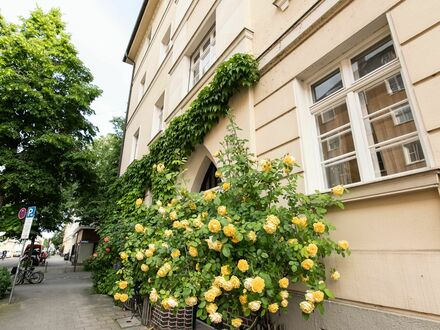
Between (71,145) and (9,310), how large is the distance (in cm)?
696

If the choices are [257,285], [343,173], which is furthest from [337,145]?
[257,285]

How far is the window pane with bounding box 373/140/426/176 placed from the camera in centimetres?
258

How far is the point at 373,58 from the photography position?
319cm

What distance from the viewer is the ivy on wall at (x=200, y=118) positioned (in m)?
4.73

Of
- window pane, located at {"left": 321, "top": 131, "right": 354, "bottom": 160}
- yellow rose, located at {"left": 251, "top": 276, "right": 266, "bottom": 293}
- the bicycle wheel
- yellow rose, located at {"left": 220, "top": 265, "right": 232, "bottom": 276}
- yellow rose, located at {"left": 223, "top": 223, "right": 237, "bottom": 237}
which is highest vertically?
window pane, located at {"left": 321, "top": 131, "right": 354, "bottom": 160}

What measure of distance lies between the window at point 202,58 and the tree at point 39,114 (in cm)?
677

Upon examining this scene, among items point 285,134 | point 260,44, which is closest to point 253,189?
point 285,134

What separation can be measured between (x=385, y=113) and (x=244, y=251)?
2181 mm

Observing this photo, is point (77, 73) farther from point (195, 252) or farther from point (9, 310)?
point (195, 252)

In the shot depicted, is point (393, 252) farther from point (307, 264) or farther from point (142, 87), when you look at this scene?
point (142, 87)

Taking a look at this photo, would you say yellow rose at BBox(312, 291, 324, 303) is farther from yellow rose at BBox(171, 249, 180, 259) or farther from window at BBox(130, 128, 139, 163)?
window at BBox(130, 128, 139, 163)

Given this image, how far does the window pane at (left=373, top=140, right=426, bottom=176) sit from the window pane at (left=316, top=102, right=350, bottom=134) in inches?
24.5

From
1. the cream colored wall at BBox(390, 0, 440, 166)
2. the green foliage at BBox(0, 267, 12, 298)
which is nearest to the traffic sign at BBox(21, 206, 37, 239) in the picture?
the green foliage at BBox(0, 267, 12, 298)

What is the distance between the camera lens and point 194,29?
26.1 ft
